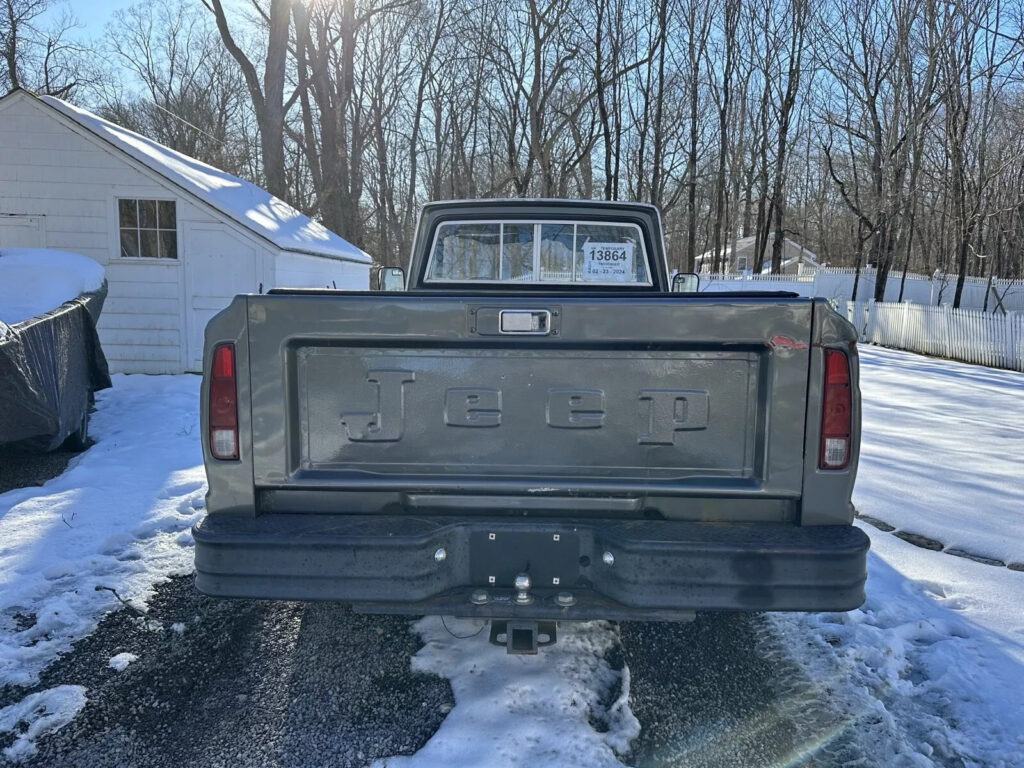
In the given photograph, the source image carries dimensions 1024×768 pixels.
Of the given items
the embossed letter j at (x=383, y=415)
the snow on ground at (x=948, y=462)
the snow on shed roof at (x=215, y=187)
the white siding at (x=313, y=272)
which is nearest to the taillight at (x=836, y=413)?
the embossed letter j at (x=383, y=415)

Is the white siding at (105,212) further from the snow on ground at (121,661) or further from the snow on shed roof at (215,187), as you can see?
the snow on ground at (121,661)

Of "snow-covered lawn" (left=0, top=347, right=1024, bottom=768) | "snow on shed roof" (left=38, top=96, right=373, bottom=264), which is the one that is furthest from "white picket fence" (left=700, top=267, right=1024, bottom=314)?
"snow-covered lawn" (left=0, top=347, right=1024, bottom=768)

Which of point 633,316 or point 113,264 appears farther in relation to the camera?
point 113,264

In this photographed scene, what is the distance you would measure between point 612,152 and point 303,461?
2980 cm

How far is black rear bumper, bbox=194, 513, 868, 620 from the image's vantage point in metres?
2.29

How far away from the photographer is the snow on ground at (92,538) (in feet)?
11.1

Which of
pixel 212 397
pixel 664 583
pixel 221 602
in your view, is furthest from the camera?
pixel 221 602

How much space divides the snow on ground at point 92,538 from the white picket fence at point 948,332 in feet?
49.0

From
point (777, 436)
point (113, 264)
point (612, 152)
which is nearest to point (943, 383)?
point (777, 436)

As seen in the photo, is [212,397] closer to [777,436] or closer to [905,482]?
[777,436]

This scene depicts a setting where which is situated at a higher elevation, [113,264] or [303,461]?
[113,264]

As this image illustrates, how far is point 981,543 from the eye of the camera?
15.1 ft

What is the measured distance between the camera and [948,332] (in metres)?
17.3

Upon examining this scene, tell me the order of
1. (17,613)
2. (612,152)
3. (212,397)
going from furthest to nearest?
(612,152) < (17,613) < (212,397)
